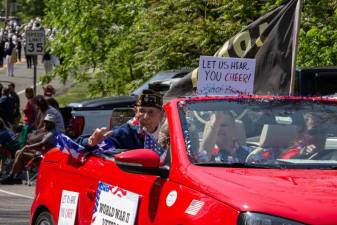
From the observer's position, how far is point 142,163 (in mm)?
6082

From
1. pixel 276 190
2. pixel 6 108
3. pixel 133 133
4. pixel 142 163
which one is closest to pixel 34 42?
pixel 6 108

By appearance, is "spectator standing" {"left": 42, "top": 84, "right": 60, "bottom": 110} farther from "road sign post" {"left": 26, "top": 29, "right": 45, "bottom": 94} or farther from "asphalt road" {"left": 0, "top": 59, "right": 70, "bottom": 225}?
"road sign post" {"left": 26, "top": 29, "right": 45, "bottom": 94}

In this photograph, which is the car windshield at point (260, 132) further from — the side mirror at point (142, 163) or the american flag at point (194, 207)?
the american flag at point (194, 207)

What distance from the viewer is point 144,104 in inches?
297

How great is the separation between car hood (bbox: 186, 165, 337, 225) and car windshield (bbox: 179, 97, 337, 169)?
20cm

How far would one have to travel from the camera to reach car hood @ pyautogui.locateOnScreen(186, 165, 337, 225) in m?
5.21

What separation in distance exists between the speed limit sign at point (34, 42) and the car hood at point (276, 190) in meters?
19.7

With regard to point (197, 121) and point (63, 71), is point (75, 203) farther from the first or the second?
point (63, 71)

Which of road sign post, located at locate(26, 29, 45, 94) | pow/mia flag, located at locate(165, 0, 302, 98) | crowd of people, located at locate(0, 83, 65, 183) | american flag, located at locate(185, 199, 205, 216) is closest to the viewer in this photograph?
american flag, located at locate(185, 199, 205, 216)

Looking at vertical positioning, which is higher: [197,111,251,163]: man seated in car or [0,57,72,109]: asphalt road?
[197,111,251,163]: man seated in car

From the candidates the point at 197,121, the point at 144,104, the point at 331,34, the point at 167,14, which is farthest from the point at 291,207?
the point at 167,14

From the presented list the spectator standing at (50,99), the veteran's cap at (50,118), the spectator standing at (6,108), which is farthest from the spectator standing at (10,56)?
the veteran's cap at (50,118)

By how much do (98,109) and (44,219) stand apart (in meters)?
10.7

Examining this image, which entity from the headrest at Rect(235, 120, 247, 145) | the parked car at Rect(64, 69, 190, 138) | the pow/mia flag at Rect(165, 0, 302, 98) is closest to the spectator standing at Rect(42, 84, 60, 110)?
the parked car at Rect(64, 69, 190, 138)
